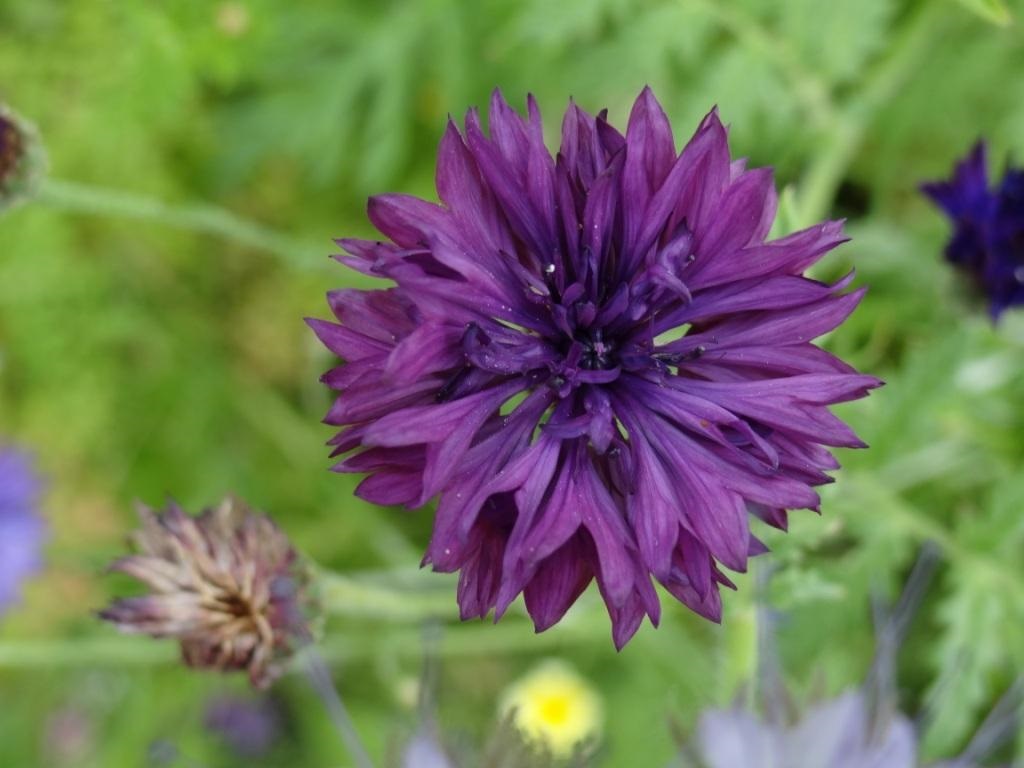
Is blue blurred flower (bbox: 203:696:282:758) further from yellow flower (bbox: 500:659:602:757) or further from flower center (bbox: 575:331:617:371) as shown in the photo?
flower center (bbox: 575:331:617:371)

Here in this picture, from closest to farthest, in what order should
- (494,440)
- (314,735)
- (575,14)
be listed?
1. (494,440)
2. (575,14)
3. (314,735)

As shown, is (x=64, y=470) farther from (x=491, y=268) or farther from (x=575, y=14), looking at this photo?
(x=491, y=268)

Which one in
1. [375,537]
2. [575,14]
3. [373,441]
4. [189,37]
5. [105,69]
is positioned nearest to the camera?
[373,441]

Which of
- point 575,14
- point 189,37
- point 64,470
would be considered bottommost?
point 64,470

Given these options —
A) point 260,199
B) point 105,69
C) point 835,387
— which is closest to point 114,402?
point 260,199

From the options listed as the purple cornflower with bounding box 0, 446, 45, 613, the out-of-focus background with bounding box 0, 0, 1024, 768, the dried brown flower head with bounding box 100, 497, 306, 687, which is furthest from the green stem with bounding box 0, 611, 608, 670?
the dried brown flower head with bounding box 100, 497, 306, 687

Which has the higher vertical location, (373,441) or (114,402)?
(114,402)
